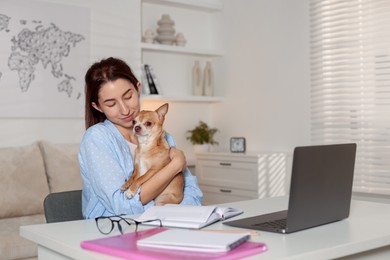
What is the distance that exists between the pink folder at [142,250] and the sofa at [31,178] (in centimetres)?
219

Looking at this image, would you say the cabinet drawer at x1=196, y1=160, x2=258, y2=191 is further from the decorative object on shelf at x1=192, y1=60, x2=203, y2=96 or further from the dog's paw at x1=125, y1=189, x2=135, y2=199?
the dog's paw at x1=125, y1=189, x2=135, y2=199

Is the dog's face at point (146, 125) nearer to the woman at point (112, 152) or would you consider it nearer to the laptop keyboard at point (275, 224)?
the woman at point (112, 152)

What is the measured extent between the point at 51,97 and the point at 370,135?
7.82ft

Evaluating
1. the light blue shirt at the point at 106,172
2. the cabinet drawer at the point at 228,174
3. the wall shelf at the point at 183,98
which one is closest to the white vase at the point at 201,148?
the cabinet drawer at the point at 228,174

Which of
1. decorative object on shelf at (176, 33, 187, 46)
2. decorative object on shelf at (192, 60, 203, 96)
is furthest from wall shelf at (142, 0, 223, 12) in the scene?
decorative object on shelf at (192, 60, 203, 96)

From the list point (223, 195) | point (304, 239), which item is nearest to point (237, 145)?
point (223, 195)

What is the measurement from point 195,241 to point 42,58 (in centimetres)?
326

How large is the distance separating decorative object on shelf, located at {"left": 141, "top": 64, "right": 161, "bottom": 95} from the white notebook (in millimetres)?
3477

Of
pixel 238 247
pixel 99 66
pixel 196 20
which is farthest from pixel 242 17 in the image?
pixel 238 247

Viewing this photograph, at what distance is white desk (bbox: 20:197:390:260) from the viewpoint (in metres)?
1.29

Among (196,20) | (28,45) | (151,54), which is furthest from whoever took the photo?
(196,20)

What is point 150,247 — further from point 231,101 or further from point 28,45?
point 231,101

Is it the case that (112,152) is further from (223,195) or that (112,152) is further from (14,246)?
(223,195)

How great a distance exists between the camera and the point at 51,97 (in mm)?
4227
